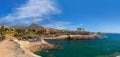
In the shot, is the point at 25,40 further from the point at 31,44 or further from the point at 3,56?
the point at 3,56

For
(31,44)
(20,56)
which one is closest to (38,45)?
(31,44)

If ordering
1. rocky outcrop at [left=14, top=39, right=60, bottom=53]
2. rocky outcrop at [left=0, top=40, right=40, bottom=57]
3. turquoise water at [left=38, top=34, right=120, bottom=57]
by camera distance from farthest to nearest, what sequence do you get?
rocky outcrop at [left=14, top=39, right=60, bottom=53]
turquoise water at [left=38, top=34, right=120, bottom=57]
rocky outcrop at [left=0, top=40, right=40, bottom=57]

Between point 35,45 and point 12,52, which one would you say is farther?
point 35,45

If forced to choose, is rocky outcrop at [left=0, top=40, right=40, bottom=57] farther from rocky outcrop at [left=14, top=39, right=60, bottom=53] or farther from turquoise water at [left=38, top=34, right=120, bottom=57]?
rocky outcrop at [left=14, top=39, right=60, bottom=53]

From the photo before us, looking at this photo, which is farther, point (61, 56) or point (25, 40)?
point (25, 40)

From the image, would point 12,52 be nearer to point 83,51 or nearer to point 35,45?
point 35,45

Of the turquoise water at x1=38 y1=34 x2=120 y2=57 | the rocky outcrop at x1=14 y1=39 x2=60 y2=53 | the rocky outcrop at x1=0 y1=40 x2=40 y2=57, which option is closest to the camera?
the rocky outcrop at x1=0 y1=40 x2=40 y2=57

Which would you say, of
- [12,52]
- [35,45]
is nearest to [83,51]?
[35,45]

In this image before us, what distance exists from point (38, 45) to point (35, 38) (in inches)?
244

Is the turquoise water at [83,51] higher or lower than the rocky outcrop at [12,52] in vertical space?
lower

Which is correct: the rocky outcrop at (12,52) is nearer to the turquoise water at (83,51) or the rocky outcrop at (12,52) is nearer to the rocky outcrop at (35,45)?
the turquoise water at (83,51)

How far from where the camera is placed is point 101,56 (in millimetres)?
74625

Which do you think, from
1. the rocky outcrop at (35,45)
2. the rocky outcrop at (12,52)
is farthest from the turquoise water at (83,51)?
the rocky outcrop at (12,52)

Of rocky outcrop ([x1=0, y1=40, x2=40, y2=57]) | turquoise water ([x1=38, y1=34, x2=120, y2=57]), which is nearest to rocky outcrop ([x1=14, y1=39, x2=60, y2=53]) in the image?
turquoise water ([x1=38, y1=34, x2=120, y2=57])
